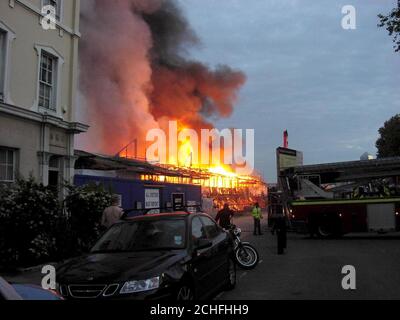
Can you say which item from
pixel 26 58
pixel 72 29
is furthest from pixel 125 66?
pixel 26 58

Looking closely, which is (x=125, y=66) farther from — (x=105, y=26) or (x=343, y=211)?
(x=343, y=211)

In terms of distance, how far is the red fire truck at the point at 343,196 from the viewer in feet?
62.4

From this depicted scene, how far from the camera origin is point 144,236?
680 centimetres

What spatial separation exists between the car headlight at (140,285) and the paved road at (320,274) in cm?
265

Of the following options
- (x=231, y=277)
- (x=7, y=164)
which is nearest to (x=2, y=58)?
(x=7, y=164)

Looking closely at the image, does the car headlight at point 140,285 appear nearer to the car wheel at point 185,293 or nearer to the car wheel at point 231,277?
the car wheel at point 185,293

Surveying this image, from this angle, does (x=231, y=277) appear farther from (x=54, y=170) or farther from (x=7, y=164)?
(x=54, y=170)

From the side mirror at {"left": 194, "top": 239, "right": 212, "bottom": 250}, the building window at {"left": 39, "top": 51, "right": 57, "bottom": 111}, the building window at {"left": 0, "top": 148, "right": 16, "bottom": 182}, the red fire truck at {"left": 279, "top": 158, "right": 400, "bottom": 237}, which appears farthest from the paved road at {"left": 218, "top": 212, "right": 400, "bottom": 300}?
the building window at {"left": 39, "top": 51, "right": 57, "bottom": 111}

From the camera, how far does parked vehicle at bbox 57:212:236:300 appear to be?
17.6 ft

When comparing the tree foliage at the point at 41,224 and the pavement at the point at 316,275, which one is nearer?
the pavement at the point at 316,275

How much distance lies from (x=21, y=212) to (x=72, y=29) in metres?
8.68

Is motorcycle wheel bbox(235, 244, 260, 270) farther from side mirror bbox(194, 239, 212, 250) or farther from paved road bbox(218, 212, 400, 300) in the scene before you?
side mirror bbox(194, 239, 212, 250)

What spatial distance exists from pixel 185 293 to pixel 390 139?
4584 centimetres

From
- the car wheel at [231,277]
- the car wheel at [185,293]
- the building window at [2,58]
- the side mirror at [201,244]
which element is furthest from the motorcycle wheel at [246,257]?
the building window at [2,58]
